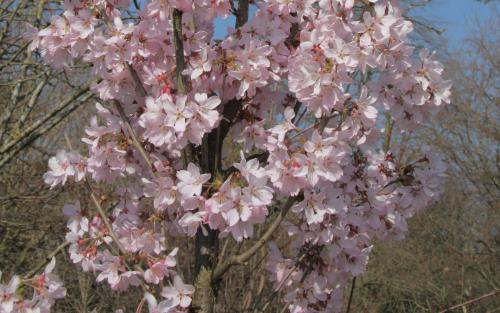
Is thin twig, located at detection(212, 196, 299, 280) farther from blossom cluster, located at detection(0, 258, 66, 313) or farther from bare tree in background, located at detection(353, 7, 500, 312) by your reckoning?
bare tree in background, located at detection(353, 7, 500, 312)

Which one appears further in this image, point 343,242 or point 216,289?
point 343,242

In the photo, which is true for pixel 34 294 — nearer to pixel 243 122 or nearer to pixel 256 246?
pixel 256 246

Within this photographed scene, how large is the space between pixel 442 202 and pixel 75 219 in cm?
1185

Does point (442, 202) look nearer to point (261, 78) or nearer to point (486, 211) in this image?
point (486, 211)

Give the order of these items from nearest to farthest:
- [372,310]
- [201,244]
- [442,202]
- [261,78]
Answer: [261,78], [201,244], [372,310], [442,202]

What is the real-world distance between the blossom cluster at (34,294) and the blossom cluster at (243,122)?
175 mm

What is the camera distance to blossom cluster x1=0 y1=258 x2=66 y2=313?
210 cm

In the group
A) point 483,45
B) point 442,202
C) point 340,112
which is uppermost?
point 340,112

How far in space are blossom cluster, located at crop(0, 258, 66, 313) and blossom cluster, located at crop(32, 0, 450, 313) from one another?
0.57 feet

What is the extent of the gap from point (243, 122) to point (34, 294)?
3.11ft

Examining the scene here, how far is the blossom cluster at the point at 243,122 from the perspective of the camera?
6.26 feet

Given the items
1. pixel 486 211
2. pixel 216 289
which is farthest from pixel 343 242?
pixel 486 211

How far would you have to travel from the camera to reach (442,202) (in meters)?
13.3

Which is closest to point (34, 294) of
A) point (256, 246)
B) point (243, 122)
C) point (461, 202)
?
point (256, 246)
